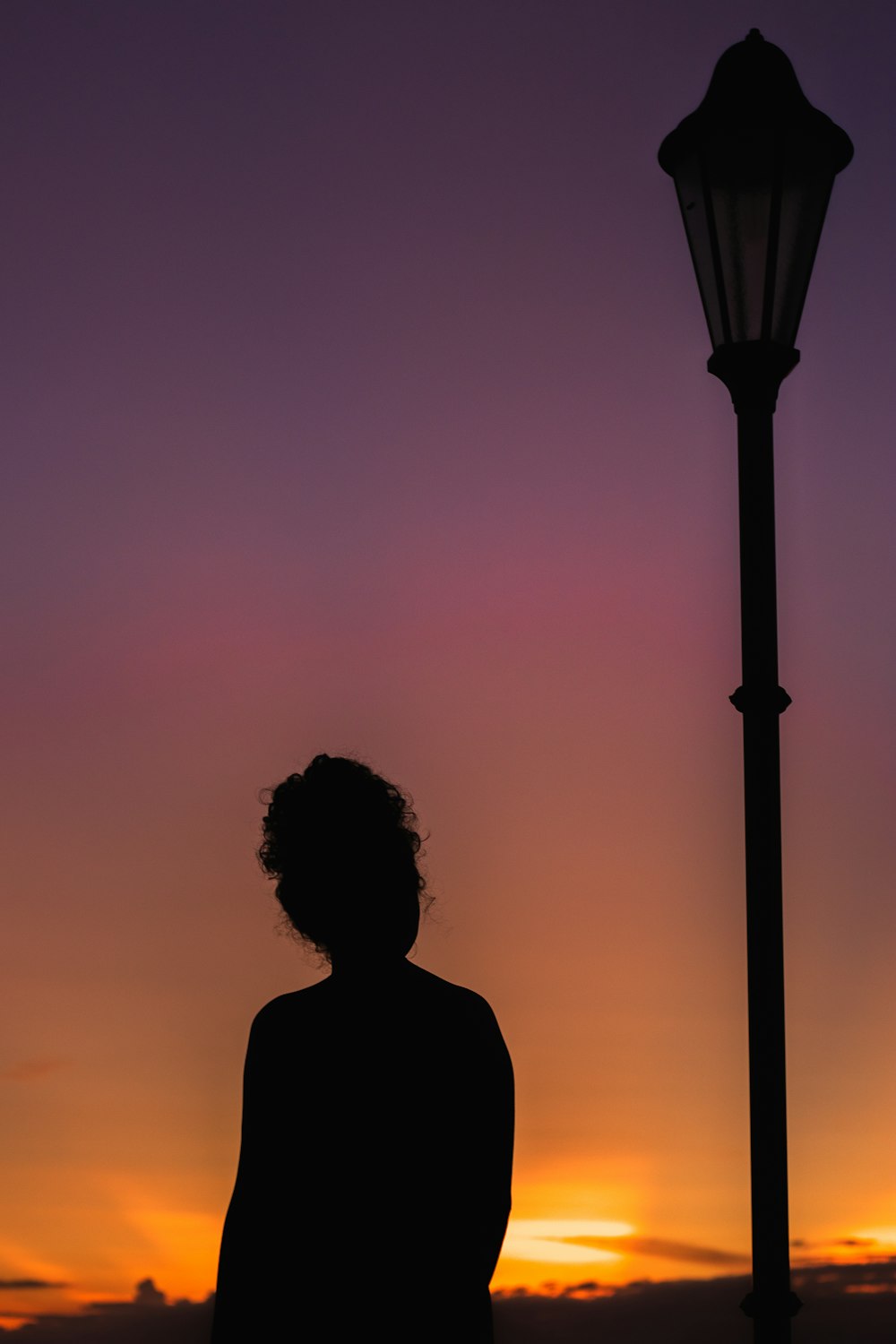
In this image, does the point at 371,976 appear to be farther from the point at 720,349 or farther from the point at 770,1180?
the point at 720,349

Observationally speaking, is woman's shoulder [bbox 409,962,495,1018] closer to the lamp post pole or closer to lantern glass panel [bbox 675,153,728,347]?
the lamp post pole

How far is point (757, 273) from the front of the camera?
12.1 feet

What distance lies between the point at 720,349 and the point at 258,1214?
2.71m

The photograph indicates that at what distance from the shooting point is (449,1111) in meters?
3.17

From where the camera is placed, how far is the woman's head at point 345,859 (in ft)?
10.6

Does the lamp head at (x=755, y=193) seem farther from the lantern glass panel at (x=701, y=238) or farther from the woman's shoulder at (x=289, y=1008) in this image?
the woman's shoulder at (x=289, y=1008)

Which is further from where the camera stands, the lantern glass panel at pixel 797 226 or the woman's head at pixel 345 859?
the lantern glass panel at pixel 797 226

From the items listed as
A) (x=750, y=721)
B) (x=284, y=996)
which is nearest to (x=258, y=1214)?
(x=284, y=996)

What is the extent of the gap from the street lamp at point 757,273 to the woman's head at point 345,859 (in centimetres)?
94

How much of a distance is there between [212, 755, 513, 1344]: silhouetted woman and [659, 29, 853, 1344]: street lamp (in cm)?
87

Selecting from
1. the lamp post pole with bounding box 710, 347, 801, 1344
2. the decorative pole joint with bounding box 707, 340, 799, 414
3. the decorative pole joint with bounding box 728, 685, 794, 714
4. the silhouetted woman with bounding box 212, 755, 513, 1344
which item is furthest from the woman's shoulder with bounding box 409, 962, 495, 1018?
the decorative pole joint with bounding box 707, 340, 799, 414

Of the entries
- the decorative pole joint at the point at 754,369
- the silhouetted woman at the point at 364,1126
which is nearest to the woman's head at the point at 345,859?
the silhouetted woman at the point at 364,1126

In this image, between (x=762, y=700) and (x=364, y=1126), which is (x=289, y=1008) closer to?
(x=364, y=1126)

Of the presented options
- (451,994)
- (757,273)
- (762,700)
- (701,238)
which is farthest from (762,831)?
(701,238)
